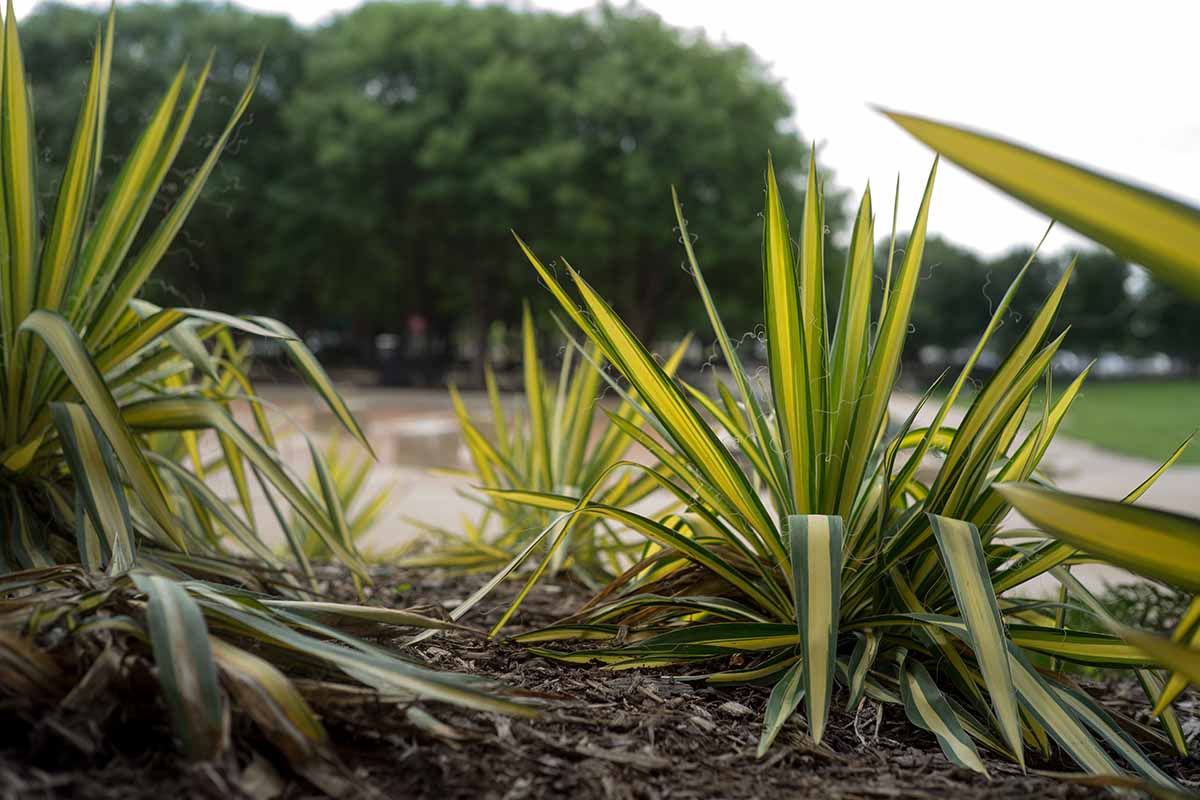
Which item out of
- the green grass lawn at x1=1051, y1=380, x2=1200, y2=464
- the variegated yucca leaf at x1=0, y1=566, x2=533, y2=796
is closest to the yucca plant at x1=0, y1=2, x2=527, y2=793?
the variegated yucca leaf at x1=0, y1=566, x2=533, y2=796

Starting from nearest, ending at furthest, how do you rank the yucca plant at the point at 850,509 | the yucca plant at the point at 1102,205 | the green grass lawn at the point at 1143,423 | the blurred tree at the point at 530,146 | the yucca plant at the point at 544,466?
the yucca plant at the point at 1102,205 → the yucca plant at the point at 850,509 → the yucca plant at the point at 544,466 → the green grass lawn at the point at 1143,423 → the blurred tree at the point at 530,146

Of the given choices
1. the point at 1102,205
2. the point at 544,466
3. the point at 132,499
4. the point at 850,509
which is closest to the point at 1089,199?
the point at 1102,205

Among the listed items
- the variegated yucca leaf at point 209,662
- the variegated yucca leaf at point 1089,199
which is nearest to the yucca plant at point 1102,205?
the variegated yucca leaf at point 1089,199

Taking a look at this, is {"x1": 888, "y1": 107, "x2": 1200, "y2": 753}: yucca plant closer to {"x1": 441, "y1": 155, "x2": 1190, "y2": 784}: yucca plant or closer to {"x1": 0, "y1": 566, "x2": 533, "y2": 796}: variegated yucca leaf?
{"x1": 441, "y1": 155, "x2": 1190, "y2": 784}: yucca plant

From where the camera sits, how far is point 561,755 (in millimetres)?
1511

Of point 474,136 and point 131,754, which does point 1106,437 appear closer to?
point 474,136

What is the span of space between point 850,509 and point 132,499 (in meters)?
1.69

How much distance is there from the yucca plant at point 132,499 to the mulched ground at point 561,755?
5 centimetres

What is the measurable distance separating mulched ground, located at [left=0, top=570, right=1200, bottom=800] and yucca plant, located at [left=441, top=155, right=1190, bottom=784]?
8 centimetres

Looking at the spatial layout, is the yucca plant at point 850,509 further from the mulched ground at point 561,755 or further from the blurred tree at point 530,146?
the blurred tree at point 530,146

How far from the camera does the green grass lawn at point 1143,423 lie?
14429 mm

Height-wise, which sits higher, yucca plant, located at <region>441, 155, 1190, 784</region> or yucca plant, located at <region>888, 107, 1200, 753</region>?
yucca plant, located at <region>888, 107, 1200, 753</region>

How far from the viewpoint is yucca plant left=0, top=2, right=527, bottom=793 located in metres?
1.32

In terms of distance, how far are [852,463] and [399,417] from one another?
16050 millimetres
